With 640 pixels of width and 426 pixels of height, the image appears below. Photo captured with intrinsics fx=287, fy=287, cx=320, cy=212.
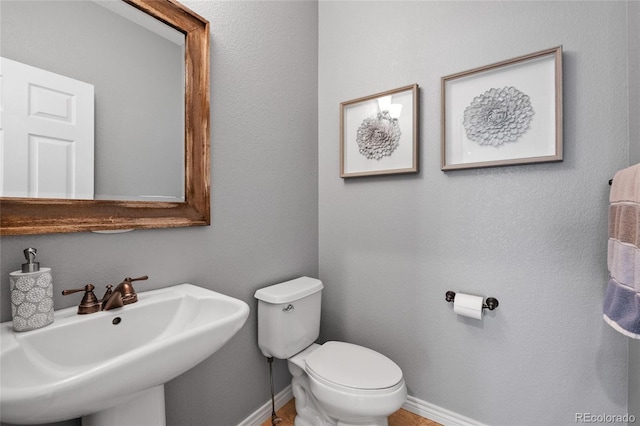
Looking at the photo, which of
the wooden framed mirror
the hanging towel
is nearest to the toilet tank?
the wooden framed mirror

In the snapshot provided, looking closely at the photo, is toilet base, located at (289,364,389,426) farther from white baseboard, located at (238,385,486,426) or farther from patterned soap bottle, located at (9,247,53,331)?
patterned soap bottle, located at (9,247,53,331)

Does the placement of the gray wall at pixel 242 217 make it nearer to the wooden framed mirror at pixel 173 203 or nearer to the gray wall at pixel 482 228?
the wooden framed mirror at pixel 173 203

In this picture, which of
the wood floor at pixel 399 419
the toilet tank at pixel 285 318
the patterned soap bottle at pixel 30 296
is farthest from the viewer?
the wood floor at pixel 399 419

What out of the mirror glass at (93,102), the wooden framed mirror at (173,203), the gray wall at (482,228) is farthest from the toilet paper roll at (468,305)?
the mirror glass at (93,102)

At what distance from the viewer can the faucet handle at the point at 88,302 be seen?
33.1 inches

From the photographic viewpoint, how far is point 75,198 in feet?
2.90

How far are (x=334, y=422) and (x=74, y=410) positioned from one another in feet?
3.56

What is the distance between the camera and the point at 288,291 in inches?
55.8

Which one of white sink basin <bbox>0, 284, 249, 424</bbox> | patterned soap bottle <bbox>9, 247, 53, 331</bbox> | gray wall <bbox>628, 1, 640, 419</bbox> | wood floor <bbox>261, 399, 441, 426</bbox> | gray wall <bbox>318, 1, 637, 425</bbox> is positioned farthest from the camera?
wood floor <bbox>261, 399, 441, 426</bbox>

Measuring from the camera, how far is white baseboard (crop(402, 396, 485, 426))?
1410mm

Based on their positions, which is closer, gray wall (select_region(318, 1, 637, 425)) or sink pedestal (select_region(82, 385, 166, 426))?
→ sink pedestal (select_region(82, 385, 166, 426))

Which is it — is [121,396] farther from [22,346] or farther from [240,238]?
[240,238]

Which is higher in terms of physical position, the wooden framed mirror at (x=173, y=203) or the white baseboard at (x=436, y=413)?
the wooden framed mirror at (x=173, y=203)

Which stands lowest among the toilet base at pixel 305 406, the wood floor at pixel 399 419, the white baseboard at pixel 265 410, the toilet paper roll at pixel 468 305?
the wood floor at pixel 399 419
